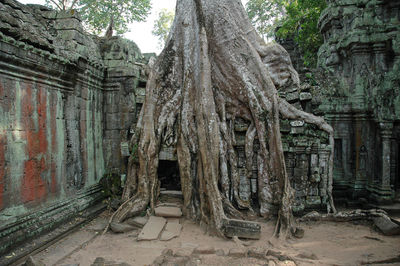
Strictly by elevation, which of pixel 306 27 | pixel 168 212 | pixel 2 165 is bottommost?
pixel 168 212

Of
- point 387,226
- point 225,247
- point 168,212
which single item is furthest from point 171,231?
point 387,226

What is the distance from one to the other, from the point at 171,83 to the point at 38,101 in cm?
233

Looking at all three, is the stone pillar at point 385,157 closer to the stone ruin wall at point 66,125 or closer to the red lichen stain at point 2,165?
the stone ruin wall at point 66,125

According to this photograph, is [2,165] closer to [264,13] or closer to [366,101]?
[366,101]

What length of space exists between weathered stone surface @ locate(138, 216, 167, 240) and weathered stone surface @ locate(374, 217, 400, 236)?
3507mm

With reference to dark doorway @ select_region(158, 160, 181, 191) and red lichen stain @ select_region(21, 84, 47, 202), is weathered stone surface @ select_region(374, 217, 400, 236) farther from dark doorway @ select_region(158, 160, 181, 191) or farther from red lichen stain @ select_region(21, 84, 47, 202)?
red lichen stain @ select_region(21, 84, 47, 202)

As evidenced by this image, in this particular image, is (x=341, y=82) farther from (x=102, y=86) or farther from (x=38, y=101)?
(x=38, y=101)

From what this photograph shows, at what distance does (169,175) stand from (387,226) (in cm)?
433

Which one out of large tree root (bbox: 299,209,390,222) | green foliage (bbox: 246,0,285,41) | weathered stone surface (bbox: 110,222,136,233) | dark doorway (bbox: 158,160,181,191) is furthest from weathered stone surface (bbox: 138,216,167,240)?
green foliage (bbox: 246,0,285,41)

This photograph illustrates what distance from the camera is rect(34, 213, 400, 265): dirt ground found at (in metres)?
3.26

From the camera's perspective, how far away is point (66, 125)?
15.2ft

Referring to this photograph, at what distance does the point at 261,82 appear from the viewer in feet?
16.4

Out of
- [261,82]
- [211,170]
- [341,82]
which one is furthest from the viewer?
[341,82]

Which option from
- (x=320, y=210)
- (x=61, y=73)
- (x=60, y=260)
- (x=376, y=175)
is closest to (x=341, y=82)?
(x=376, y=175)
